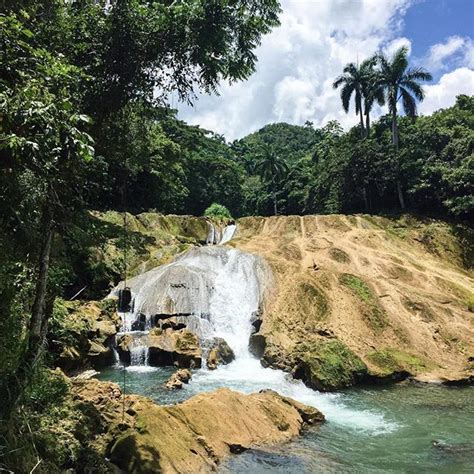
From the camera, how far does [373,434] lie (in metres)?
13.4

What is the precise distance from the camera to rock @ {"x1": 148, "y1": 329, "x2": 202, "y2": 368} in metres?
20.0

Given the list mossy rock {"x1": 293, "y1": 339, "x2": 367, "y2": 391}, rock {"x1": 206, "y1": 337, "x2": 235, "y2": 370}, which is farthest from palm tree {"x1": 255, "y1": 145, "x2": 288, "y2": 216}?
mossy rock {"x1": 293, "y1": 339, "x2": 367, "y2": 391}

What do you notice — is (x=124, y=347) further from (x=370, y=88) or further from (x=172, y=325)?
(x=370, y=88)

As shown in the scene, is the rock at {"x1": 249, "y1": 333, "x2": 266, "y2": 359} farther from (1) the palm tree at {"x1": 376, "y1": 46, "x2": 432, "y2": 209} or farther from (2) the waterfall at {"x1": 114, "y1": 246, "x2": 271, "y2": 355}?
(1) the palm tree at {"x1": 376, "y1": 46, "x2": 432, "y2": 209}

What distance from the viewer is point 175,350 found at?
20328mm

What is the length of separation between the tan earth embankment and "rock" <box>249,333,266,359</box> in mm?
194

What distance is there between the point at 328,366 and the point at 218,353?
4.75 metres

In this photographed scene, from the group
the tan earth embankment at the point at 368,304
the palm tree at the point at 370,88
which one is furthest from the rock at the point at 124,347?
the palm tree at the point at 370,88

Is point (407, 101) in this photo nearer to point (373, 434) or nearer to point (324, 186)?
point (324, 186)

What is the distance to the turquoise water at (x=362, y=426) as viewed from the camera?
11031mm

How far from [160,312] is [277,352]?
20.4ft

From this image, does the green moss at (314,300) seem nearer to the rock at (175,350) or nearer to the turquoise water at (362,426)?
the turquoise water at (362,426)

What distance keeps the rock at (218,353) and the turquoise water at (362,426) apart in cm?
35

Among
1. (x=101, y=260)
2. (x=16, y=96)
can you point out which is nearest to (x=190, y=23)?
(x=16, y=96)
